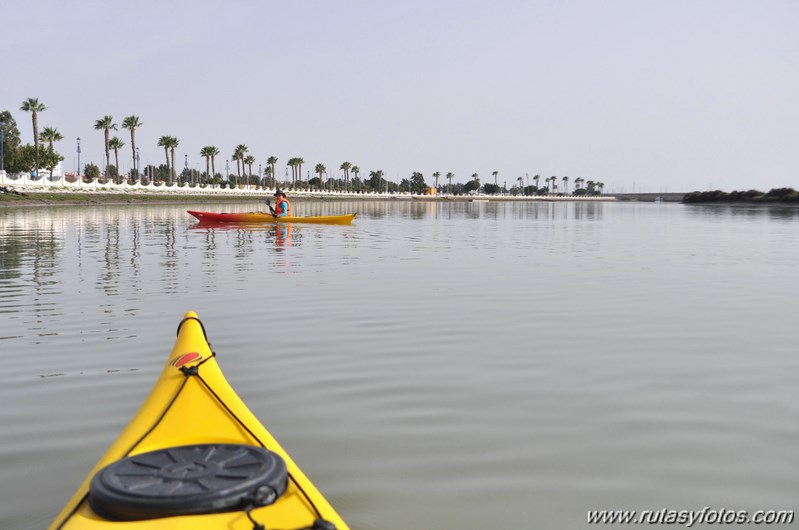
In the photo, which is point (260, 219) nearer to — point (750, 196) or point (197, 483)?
point (197, 483)

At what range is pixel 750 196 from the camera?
395ft

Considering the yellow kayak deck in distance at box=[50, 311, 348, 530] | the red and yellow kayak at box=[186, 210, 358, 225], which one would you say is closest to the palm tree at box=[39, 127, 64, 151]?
the red and yellow kayak at box=[186, 210, 358, 225]

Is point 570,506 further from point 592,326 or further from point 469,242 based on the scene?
point 469,242

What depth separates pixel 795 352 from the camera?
843 centimetres

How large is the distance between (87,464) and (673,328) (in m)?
7.77

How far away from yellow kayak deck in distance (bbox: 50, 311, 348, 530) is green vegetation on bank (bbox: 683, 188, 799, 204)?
115 m

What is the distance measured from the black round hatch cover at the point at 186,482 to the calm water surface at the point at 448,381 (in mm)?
968

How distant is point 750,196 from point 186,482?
133 metres

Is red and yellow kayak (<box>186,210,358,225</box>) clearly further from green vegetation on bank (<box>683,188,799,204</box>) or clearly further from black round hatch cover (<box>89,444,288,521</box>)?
green vegetation on bank (<box>683,188,799,204</box>)

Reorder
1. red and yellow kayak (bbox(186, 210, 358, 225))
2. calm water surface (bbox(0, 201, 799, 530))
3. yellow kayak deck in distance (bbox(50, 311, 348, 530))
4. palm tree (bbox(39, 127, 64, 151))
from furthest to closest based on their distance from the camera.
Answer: palm tree (bbox(39, 127, 64, 151)) → red and yellow kayak (bbox(186, 210, 358, 225)) → calm water surface (bbox(0, 201, 799, 530)) → yellow kayak deck in distance (bbox(50, 311, 348, 530))

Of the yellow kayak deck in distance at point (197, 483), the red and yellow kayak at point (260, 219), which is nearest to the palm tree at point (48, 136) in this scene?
the red and yellow kayak at point (260, 219)

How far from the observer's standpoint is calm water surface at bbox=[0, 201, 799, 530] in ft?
15.0

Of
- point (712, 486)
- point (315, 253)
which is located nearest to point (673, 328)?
point (712, 486)

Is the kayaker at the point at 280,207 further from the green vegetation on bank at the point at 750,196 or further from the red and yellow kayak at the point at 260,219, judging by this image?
the green vegetation on bank at the point at 750,196
